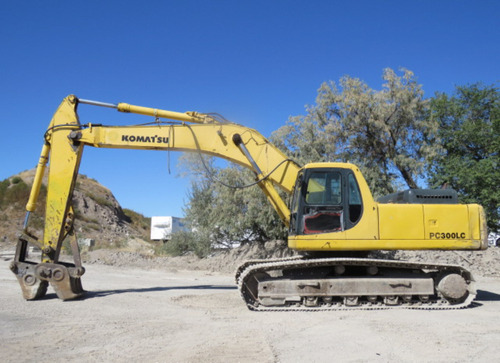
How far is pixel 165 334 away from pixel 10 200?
44.5 metres

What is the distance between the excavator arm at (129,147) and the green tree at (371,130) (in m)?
9.34

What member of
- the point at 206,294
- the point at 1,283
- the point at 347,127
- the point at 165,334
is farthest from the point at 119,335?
the point at 347,127

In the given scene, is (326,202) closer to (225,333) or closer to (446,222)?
(446,222)

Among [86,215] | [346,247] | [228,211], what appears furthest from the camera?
[86,215]

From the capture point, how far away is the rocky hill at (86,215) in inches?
1597

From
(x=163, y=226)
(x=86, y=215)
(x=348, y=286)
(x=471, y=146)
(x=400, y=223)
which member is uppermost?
(x=471, y=146)

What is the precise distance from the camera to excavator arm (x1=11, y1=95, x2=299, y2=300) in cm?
920

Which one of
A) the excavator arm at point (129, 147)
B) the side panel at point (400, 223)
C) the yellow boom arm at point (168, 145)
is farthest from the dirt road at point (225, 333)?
the yellow boom arm at point (168, 145)

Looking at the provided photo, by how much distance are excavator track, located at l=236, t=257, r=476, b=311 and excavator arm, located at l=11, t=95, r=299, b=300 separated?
1371 mm

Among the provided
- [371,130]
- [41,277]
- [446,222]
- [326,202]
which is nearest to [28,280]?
[41,277]

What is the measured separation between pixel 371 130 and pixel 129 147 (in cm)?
1290

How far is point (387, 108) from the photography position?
749 inches

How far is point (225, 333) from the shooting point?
6.27 meters

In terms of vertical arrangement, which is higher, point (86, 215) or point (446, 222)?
point (86, 215)
